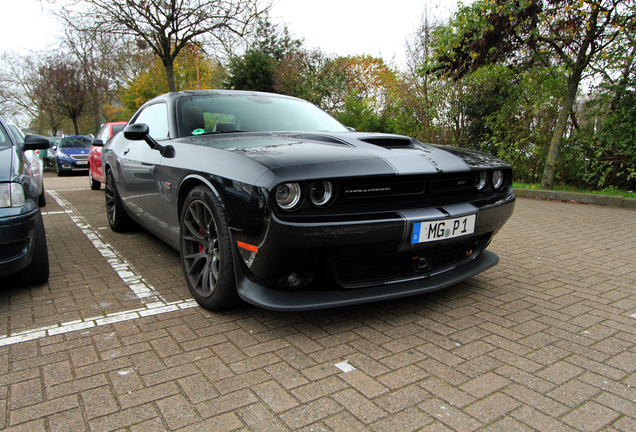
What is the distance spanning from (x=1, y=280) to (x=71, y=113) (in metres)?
29.5

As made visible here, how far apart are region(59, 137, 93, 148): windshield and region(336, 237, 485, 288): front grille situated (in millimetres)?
16008

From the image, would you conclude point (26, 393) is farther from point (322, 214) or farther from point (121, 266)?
point (121, 266)

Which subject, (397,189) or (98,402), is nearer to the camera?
(98,402)

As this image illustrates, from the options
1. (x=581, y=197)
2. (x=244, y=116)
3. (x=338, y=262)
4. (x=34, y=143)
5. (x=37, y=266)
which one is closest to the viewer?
(x=338, y=262)

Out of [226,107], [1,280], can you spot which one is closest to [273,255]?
[226,107]

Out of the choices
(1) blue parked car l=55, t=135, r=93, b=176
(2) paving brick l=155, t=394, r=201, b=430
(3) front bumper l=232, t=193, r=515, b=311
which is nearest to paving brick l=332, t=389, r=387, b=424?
(3) front bumper l=232, t=193, r=515, b=311

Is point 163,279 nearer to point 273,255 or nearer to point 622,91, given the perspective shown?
point 273,255

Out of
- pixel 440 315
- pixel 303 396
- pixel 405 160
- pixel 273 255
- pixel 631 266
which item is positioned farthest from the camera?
pixel 631 266

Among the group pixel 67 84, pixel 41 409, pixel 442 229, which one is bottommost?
pixel 41 409

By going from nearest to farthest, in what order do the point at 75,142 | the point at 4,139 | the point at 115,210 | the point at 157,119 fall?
the point at 4,139 < the point at 157,119 < the point at 115,210 < the point at 75,142

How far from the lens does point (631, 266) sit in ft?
12.5

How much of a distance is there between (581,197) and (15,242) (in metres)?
8.58

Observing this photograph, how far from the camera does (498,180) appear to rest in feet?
9.85

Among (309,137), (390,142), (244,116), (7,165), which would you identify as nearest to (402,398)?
(390,142)
